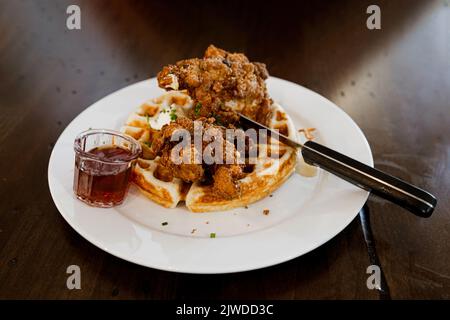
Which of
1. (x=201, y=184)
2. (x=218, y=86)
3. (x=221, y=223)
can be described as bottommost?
(x=221, y=223)

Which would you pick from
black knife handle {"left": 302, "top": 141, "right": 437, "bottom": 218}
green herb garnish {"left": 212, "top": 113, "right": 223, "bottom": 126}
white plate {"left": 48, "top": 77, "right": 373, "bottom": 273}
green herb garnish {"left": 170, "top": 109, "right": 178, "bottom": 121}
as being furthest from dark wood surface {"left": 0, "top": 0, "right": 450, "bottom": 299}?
green herb garnish {"left": 212, "top": 113, "right": 223, "bottom": 126}

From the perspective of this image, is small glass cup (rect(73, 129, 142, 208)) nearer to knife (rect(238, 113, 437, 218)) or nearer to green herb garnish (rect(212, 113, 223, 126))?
green herb garnish (rect(212, 113, 223, 126))

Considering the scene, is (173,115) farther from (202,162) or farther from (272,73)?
(272,73)

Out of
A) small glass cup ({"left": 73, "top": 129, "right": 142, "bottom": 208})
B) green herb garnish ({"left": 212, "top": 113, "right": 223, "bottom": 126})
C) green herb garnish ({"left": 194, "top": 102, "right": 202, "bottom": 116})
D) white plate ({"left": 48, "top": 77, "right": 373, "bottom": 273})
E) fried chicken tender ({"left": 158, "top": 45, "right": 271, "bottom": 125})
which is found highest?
fried chicken tender ({"left": 158, "top": 45, "right": 271, "bottom": 125})

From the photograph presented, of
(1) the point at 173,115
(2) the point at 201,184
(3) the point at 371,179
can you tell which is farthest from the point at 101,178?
(3) the point at 371,179
